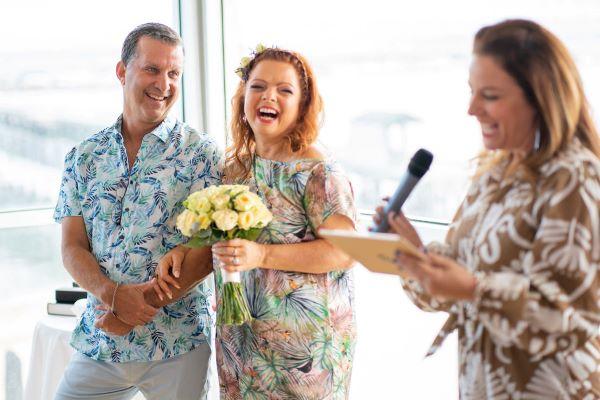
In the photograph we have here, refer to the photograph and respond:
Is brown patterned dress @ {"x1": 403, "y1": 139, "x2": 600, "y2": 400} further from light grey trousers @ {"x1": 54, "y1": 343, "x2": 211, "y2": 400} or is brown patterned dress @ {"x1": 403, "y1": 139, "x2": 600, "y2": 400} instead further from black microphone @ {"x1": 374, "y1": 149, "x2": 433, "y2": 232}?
light grey trousers @ {"x1": 54, "y1": 343, "x2": 211, "y2": 400}

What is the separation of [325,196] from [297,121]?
34cm

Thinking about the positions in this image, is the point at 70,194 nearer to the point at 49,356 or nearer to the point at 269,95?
the point at 269,95

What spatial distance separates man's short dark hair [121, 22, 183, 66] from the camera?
2971mm

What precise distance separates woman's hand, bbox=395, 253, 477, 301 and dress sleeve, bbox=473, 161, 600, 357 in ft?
0.10

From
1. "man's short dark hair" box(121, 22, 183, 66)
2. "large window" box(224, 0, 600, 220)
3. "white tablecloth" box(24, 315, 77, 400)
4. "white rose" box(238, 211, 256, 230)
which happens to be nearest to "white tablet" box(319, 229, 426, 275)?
"white rose" box(238, 211, 256, 230)

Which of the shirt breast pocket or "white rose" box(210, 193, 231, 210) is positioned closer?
"white rose" box(210, 193, 231, 210)

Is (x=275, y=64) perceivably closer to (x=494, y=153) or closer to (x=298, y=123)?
(x=298, y=123)

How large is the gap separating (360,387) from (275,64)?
2.15m

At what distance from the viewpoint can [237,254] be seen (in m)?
2.49

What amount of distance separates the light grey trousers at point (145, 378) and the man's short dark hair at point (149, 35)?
3.50 ft

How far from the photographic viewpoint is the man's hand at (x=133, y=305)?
278cm

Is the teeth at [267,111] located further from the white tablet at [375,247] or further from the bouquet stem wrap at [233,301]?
the white tablet at [375,247]

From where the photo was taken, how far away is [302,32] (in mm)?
4516

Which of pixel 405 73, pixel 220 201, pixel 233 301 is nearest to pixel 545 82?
pixel 220 201
